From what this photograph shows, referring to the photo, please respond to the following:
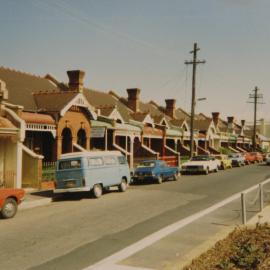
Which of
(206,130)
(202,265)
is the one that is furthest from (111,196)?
(206,130)

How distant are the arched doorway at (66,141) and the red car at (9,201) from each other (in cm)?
1296

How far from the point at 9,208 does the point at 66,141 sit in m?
14.2

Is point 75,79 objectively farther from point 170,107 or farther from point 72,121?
point 170,107

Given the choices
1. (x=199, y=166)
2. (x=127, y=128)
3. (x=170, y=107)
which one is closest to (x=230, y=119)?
(x=170, y=107)

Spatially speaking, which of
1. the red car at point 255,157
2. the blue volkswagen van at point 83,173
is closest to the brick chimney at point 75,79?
the blue volkswagen van at point 83,173

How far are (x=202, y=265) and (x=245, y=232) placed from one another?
305 centimetres

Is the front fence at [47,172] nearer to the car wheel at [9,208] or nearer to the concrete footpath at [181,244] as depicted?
the car wheel at [9,208]

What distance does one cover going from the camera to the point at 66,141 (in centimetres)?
2773

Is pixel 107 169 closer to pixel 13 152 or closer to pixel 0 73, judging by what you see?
pixel 13 152

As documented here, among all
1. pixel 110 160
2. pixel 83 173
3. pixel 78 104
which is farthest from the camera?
pixel 78 104

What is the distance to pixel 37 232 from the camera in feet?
37.3

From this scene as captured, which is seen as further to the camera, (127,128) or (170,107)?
(170,107)

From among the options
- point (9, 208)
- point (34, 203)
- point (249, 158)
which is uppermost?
point (249, 158)

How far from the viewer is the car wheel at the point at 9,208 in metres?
13.5
